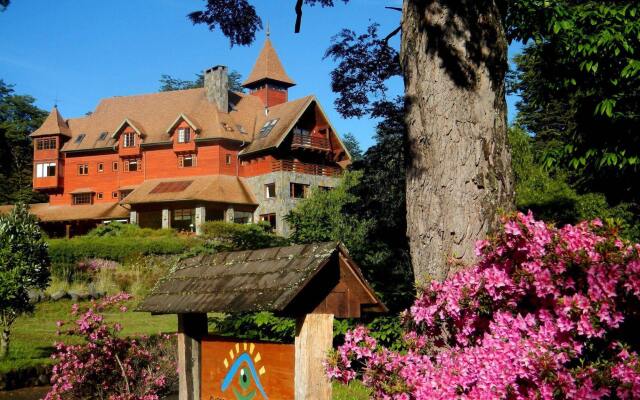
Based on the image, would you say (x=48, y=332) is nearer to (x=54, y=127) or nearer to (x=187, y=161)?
(x=187, y=161)

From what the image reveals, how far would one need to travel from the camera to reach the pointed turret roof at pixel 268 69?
55.5m

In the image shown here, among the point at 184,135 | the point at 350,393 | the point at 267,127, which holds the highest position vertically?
the point at 267,127

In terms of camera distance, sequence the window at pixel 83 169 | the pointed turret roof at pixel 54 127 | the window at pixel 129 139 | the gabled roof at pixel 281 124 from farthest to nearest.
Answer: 1. the pointed turret roof at pixel 54 127
2. the window at pixel 83 169
3. the window at pixel 129 139
4. the gabled roof at pixel 281 124

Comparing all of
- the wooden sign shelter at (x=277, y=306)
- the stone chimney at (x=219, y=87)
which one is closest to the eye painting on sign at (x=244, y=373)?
the wooden sign shelter at (x=277, y=306)

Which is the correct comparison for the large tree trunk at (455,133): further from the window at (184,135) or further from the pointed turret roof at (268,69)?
the pointed turret roof at (268,69)

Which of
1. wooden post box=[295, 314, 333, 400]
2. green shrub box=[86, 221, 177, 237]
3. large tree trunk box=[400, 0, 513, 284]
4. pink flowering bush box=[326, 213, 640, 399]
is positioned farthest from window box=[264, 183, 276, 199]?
pink flowering bush box=[326, 213, 640, 399]

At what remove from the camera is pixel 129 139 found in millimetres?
50531

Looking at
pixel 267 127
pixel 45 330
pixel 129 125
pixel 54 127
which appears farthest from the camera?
pixel 54 127

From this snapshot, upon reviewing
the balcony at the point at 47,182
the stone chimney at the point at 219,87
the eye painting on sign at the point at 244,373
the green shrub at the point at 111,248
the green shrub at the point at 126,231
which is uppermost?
the stone chimney at the point at 219,87

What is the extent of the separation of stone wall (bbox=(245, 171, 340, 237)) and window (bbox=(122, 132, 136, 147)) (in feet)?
31.7

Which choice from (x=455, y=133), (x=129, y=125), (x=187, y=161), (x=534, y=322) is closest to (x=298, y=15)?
(x=455, y=133)

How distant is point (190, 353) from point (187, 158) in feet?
141

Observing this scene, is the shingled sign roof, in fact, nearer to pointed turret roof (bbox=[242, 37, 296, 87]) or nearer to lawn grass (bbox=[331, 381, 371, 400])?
lawn grass (bbox=[331, 381, 371, 400])

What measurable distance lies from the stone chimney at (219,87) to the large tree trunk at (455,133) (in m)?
45.2
